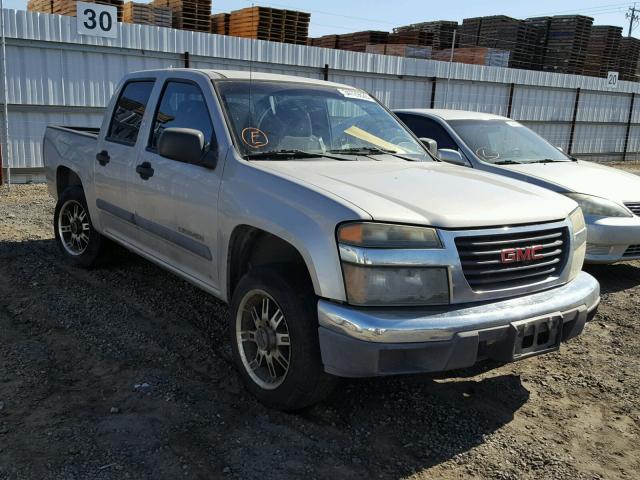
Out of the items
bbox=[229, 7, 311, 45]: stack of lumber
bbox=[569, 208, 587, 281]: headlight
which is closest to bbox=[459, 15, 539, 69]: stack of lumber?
bbox=[229, 7, 311, 45]: stack of lumber

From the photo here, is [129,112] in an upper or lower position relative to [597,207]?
upper

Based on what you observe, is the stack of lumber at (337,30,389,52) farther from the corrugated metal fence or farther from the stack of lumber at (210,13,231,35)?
the stack of lumber at (210,13,231,35)

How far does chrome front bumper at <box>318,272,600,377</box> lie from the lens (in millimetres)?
2656

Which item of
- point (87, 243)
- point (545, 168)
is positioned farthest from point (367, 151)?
point (545, 168)

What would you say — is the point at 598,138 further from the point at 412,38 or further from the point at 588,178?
the point at 588,178

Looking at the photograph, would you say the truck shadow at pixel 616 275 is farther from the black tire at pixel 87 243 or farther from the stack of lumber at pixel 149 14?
the stack of lumber at pixel 149 14

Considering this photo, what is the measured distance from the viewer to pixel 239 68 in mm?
13000

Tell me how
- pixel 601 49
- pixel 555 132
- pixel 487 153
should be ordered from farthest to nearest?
pixel 601 49, pixel 555 132, pixel 487 153

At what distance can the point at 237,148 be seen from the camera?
11.9ft

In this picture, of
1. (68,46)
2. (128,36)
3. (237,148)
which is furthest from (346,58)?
(237,148)

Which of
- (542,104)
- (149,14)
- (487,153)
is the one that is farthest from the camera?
(542,104)

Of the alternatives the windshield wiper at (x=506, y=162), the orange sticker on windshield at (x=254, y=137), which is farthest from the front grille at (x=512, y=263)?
the windshield wiper at (x=506, y=162)

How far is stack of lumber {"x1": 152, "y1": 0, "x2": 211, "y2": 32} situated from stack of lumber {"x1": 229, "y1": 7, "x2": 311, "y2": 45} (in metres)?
0.98

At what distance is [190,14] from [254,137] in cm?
1276
